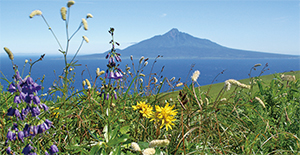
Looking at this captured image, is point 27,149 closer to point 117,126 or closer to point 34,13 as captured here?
point 117,126

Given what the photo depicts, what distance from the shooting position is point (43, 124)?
129cm

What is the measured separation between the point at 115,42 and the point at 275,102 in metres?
2.50

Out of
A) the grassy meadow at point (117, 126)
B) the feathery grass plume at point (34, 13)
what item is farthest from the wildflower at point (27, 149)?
the feathery grass plume at point (34, 13)

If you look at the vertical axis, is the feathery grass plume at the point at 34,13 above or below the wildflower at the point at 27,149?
above

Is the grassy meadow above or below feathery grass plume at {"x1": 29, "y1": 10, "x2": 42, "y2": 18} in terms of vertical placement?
below

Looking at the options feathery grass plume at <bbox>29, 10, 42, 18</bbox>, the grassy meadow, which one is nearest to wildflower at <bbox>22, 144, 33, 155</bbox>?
the grassy meadow

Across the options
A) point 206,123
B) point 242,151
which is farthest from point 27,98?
point 242,151

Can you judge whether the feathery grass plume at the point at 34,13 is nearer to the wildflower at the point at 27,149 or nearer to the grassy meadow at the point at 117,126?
the grassy meadow at the point at 117,126

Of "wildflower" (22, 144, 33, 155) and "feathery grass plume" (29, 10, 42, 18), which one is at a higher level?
"feathery grass plume" (29, 10, 42, 18)

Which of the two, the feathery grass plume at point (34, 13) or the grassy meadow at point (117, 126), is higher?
the feathery grass plume at point (34, 13)

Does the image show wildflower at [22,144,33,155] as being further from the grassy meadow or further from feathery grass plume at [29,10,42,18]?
feathery grass plume at [29,10,42,18]

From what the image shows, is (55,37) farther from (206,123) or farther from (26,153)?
(206,123)

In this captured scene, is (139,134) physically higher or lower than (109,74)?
lower

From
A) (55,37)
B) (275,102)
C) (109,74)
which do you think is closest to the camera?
(55,37)
